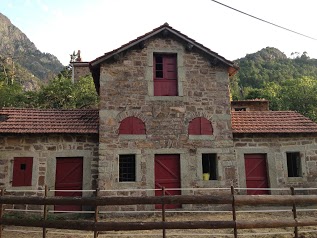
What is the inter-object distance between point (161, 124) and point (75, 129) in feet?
10.9

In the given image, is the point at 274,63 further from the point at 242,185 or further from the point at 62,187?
the point at 62,187

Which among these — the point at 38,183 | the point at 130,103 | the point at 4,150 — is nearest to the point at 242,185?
the point at 130,103

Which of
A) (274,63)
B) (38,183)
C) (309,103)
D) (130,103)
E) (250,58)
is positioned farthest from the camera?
(250,58)

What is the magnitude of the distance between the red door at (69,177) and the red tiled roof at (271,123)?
6.37 metres

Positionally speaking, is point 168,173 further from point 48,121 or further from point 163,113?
point 48,121

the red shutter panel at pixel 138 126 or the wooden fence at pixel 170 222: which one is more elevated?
the red shutter panel at pixel 138 126

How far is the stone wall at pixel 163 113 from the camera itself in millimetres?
11047

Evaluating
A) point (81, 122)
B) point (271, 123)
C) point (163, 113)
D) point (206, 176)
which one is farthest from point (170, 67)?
point (271, 123)

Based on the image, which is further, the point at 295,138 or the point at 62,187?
the point at 295,138

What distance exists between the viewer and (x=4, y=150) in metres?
10.8

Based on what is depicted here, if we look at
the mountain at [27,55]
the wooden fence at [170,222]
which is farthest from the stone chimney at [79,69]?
the wooden fence at [170,222]

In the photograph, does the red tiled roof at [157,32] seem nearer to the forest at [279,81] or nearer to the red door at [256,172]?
the red door at [256,172]

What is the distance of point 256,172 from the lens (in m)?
11.9

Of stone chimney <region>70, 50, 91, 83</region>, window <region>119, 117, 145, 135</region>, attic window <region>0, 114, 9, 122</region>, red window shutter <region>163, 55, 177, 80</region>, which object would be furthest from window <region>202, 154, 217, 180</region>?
stone chimney <region>70, 50, 91, 83</region>
